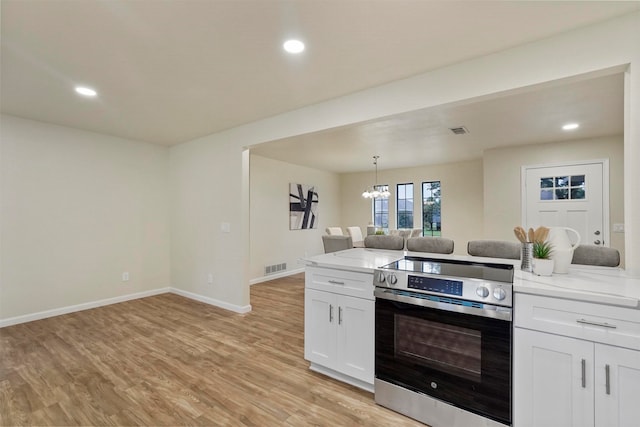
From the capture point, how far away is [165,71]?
8.17 feet

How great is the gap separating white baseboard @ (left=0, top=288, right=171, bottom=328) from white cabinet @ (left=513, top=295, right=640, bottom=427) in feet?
16.5

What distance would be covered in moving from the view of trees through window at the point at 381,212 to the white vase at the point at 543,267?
5.81 m

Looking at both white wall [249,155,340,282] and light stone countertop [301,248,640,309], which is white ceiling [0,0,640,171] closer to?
light stone countertop [301,248,640,309]

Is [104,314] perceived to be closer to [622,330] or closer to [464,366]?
[464,366]

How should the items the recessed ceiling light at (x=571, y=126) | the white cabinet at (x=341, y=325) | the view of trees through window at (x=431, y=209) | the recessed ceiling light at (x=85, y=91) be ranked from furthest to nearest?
the view of trees through window at (x=431, y=209), the recessed ceiling light at (x=571, y=126), the recessed ceiling light at (x=85, y=91), the white cabinet at (x=341, y=325)

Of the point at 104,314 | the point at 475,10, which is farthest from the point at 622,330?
the point at 104,314

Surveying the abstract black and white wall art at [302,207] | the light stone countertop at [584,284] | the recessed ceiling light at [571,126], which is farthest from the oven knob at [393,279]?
the abstract black and white wall art at [302,207]

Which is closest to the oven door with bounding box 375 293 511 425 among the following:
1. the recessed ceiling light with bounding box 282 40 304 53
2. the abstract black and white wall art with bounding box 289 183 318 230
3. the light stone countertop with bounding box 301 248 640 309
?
the light stone countertop with bounding box 301 248 640 309

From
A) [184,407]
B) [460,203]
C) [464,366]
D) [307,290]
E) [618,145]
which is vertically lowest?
[184,407]

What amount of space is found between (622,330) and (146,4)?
3071 millimetres

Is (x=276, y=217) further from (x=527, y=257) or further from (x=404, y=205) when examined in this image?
(x=527, y=257)

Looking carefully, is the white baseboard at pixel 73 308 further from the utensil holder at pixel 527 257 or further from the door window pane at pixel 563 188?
the door window pane at pixel 563 188

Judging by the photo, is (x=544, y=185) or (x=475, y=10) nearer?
(x=475, y=10)

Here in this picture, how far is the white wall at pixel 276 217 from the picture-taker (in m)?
5.83
